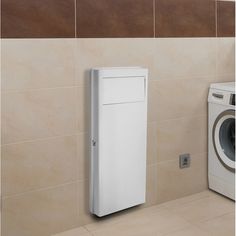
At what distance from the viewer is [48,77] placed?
217 centimetres

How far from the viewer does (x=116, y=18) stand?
2.36 meters

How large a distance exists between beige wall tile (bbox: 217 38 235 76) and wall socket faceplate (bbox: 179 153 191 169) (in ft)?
2.20

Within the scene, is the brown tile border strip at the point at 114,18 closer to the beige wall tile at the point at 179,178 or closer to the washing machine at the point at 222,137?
the washing machine at the point at 222,137

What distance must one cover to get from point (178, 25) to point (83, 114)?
932 millimetres

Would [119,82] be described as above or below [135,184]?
above

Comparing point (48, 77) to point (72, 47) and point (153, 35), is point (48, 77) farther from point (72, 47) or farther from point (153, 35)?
point (153, 35)

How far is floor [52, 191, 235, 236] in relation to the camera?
2.34 meters

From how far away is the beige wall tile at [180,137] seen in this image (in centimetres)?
269

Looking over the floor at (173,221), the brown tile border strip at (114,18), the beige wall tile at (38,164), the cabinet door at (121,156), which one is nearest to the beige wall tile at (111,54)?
the brown tile border strip at (114,18)

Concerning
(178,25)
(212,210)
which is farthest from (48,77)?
(212,210)

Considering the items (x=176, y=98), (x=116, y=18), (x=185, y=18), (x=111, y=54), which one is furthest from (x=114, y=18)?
(x=176, y=98)

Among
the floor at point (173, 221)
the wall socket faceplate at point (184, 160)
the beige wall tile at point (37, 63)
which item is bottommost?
the floor at point (173, 221)

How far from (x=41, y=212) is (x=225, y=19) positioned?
1.90 m

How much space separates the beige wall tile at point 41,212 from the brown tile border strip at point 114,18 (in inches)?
37.4
